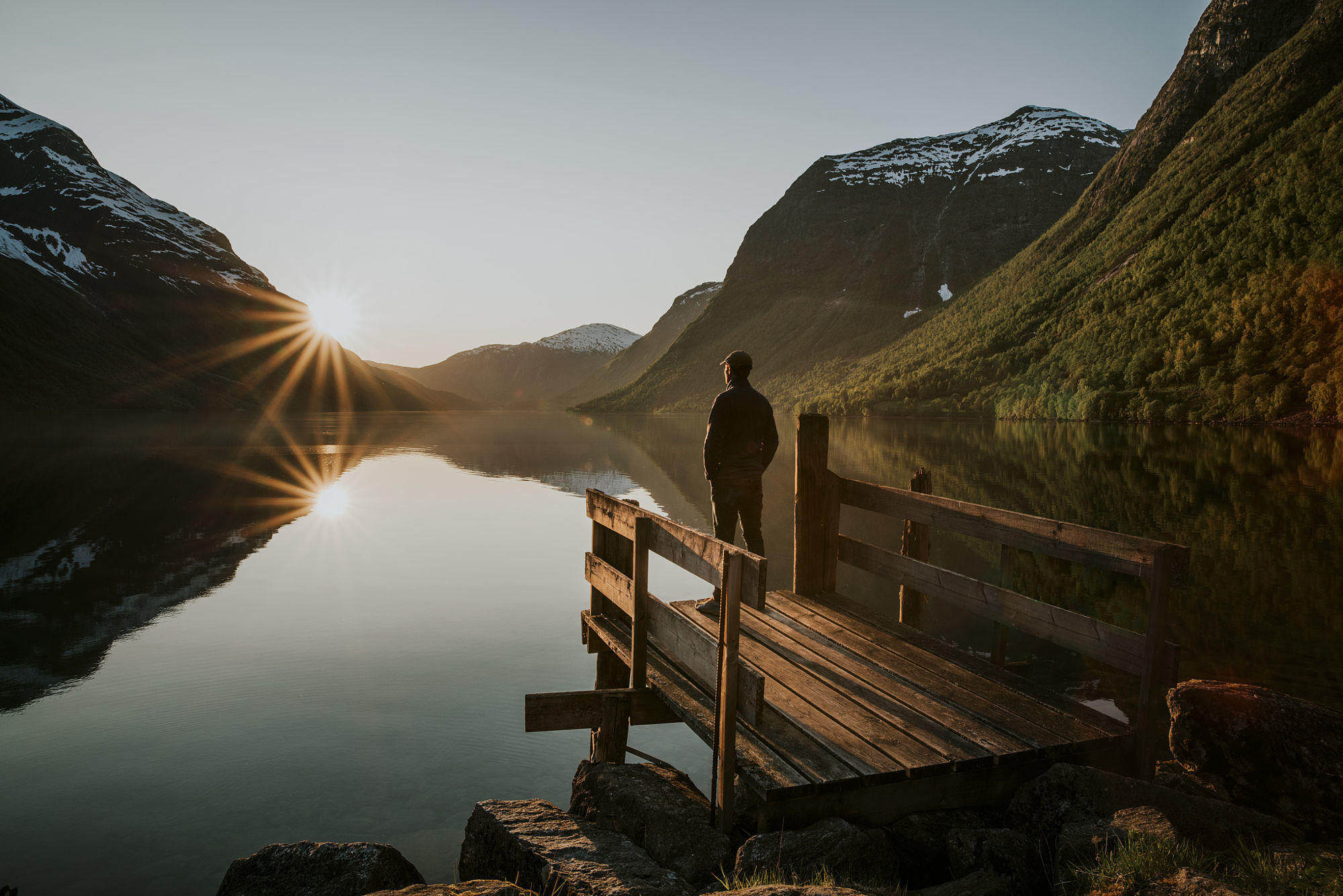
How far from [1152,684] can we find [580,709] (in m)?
4.05

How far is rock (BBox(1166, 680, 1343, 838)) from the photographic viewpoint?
4.62 m

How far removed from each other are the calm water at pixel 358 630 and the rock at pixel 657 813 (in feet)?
3.72

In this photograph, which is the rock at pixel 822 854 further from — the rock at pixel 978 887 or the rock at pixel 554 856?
the rock at pixel 554 856

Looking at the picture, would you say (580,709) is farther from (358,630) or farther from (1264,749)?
(358,630)

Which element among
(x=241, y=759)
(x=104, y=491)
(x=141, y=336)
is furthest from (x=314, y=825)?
→ (x=141, y=336)

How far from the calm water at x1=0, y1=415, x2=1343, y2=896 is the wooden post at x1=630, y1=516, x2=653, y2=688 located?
1224 mm

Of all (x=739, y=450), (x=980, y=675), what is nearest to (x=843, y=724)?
(x=980, y=675)

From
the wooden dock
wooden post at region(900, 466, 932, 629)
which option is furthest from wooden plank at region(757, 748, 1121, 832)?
wooden post at region(900, 466, 932, 629)

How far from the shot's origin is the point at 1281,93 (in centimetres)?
10494

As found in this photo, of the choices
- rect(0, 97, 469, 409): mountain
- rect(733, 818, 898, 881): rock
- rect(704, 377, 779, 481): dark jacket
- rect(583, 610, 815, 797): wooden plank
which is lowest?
rect(733, 818, 898, 881): rock

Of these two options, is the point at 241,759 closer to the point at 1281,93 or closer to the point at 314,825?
A: the point at 314,825

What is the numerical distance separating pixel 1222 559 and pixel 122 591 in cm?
1883

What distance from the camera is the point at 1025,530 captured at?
5.95 m

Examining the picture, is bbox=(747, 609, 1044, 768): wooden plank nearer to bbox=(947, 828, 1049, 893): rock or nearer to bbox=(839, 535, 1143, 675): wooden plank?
bbox=(947, 828, 1049, 893): rock
